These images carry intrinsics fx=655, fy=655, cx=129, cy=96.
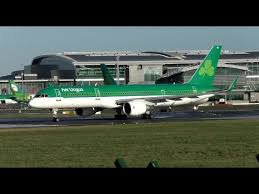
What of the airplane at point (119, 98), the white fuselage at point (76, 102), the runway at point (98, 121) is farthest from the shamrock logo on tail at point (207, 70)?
the white fuselage at point (76, 102)

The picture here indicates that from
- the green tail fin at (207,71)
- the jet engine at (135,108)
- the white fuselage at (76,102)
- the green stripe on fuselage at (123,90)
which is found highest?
the green tail fin at (207,71)

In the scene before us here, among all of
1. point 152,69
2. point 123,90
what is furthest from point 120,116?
point 152,69

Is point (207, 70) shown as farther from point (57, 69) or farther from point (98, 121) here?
point (57, 69)

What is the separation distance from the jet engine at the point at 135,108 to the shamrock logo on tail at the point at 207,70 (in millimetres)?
15468

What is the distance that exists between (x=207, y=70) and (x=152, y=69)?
243 ft

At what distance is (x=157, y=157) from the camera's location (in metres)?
22.0

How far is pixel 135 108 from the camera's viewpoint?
56.4 metres

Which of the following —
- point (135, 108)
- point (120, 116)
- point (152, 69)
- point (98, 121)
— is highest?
point (152, 69)

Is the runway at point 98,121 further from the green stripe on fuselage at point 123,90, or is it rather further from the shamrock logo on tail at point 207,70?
the shamrock logo on tail at point 207,70

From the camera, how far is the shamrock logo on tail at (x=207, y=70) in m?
71.1

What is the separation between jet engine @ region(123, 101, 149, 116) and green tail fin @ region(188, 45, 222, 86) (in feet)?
46.6

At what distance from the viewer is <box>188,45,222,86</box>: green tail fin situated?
230 ft
